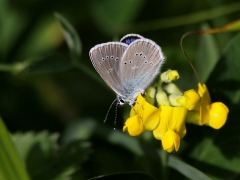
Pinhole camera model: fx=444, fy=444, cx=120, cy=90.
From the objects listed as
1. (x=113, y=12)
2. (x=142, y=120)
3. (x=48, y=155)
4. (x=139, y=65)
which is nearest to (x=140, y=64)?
(x=139, y=65)

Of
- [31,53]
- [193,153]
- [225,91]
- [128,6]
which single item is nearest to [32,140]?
[193,153]

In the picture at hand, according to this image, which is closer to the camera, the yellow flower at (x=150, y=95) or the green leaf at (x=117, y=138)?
the yellow flower at (x=150, y=95)

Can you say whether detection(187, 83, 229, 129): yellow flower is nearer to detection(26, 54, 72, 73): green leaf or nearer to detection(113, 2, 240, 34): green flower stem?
detection(26, 54, 72, 73): green leaf

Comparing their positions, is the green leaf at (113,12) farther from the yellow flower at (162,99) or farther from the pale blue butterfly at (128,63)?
the yellow flower at (162,99)

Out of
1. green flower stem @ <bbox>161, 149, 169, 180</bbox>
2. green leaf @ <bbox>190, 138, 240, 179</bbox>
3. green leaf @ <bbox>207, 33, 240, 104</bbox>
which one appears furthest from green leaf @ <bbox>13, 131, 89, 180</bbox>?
green leaf @ <bbox>207, 33, 240, 104</bbox>

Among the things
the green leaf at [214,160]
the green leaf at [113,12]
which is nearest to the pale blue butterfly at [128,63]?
the green leaf at [214,160]

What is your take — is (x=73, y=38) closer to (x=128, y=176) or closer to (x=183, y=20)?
(x=128, y=176)

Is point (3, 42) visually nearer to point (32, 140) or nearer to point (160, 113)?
point (32, 140)
